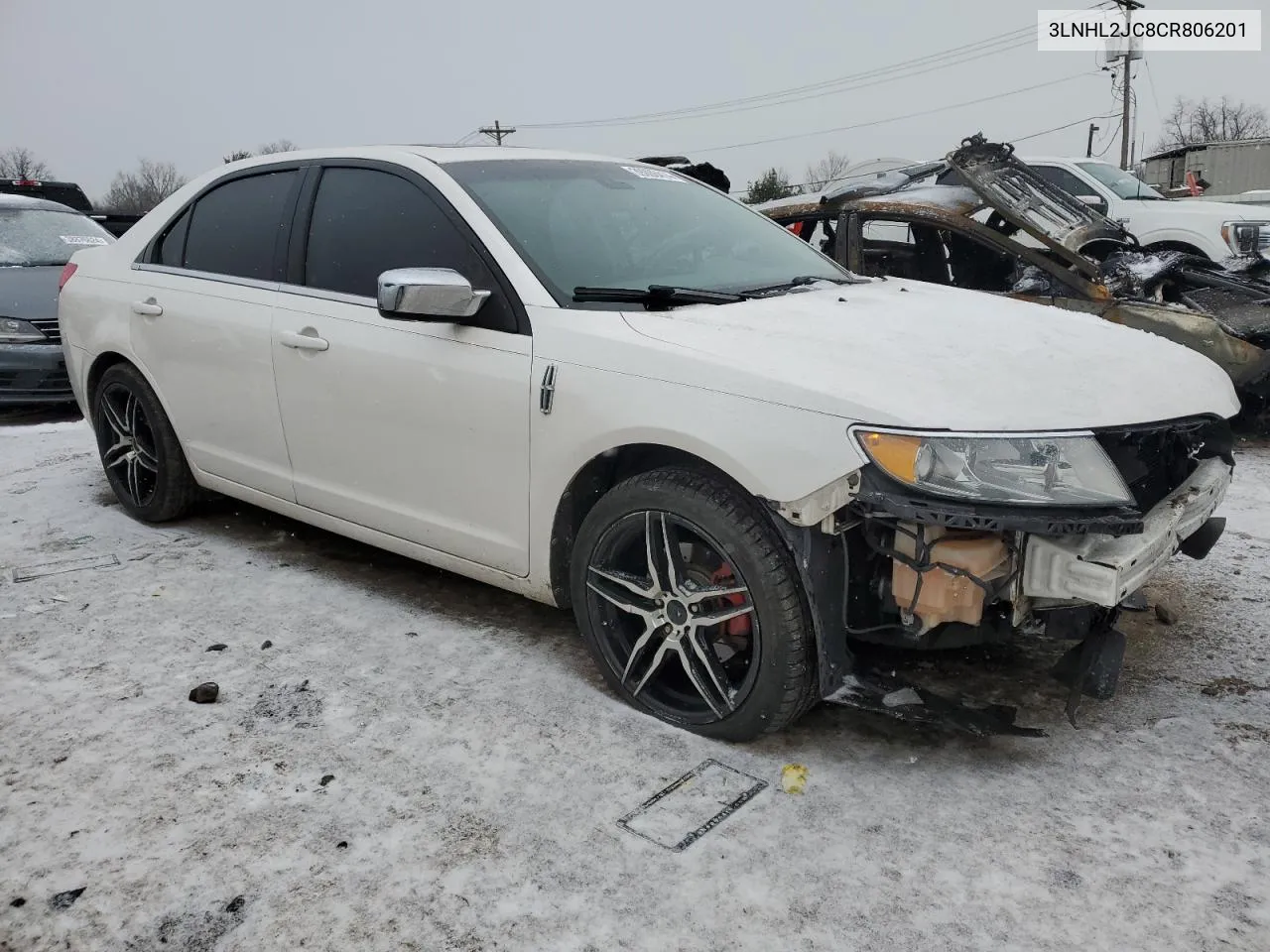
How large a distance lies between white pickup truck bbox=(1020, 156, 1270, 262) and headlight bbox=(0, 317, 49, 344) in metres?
8.64

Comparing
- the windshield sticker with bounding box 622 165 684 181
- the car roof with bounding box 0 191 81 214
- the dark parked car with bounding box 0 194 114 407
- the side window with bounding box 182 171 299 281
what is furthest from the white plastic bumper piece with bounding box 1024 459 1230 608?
the car roof with bounding box 0 191 81 214

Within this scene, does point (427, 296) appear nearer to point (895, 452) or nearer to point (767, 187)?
point (895, 452)

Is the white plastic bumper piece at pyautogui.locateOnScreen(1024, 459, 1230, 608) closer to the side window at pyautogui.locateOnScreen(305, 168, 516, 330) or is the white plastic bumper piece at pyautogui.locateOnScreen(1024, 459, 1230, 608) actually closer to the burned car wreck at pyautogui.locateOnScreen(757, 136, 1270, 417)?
the side window at pyautogui.locateOnScreen(305, 168, 516, 330)

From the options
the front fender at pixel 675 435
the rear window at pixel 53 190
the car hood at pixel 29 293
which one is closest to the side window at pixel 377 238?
the front fender at pixel 675 435

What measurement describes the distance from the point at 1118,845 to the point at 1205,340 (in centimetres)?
447

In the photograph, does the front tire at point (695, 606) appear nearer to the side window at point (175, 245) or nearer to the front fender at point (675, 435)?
the front fender at point (675, 435)

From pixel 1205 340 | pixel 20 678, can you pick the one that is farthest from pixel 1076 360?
pixel 1205 340

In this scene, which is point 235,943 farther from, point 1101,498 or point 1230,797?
point 1230,797

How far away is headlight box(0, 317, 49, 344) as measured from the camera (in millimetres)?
7660

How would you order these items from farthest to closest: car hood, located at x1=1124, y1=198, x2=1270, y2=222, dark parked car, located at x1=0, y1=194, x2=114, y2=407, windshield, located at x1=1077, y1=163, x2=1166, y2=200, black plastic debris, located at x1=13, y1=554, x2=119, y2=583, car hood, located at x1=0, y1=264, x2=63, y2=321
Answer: windshield, located at x1=1077, y1=163, x2=1166, y2=200, car hood, located at x1=1124, y1=198, x2=1270, y2=222, car hood, located at x1=0, y1=264, x2=63, y2=321, dark parked car, located at x1=0, y1=194, x2=114, y2=407, black plastic debris, located at x1=13, y1=554, x2=119, y2=583

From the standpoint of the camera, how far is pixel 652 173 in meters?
4.12

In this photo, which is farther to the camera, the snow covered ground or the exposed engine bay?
the exposed engine bay

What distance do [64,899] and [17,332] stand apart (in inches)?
261

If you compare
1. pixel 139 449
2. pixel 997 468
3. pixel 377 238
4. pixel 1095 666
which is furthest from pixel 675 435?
pixel 139 449
